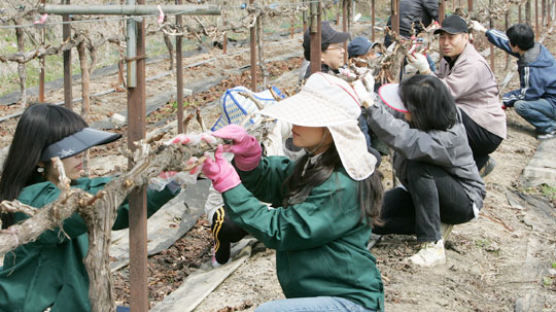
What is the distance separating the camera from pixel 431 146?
3908 mm

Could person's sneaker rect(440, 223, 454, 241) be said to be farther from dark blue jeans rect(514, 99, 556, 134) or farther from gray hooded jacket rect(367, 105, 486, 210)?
dark blue jeans rect(514, 99, 556, 134)

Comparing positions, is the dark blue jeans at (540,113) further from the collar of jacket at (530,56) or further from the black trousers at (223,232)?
the black trousers at (223,232)

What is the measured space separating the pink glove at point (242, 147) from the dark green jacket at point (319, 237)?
5cm

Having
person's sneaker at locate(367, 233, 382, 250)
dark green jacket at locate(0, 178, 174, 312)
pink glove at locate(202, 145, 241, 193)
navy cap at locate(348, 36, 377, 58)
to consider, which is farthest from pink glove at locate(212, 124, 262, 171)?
navy cap at locate(348, 36, 377, 58)

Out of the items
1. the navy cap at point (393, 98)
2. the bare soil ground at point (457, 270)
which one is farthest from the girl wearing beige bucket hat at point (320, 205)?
the navy cap at point (393, 98)

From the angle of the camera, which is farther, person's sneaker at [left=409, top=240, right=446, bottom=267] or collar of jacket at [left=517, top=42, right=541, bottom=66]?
collar of jacket at [left=517, top=42, right=541, bottom=66]

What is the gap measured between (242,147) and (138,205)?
42cm

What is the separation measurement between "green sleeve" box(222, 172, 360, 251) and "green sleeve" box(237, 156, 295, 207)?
27 cm

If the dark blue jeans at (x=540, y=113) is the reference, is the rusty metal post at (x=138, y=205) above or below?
above

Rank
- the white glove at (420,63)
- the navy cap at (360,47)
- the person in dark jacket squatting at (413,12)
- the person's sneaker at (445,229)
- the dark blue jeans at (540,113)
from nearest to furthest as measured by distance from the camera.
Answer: the person's sneaker at (445,229) → the white glove at (420,63) → the navy cap at (360,47) → the person in dark jacket squatting at (413,12) → the dark blue jeans at (540,113)

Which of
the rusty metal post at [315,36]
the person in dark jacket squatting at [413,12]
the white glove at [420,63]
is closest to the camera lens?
the rusty metal post at [315,36]

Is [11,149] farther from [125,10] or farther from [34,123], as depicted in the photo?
[125,10]

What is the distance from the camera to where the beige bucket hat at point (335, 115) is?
7.91 ft

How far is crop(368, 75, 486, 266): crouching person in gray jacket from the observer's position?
3885 mm
